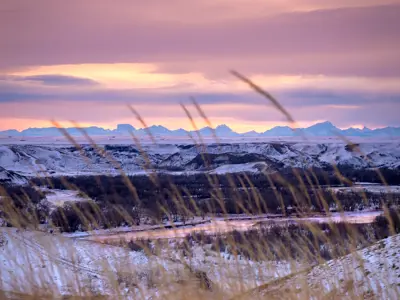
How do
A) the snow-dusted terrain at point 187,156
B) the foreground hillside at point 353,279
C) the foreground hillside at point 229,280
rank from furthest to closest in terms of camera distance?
the snow-dusted terrain at point 187,156
the foreground hillside at point 353,279
the foreground hillside at point 229,280

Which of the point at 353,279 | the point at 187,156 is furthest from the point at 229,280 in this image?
the point at 187,156

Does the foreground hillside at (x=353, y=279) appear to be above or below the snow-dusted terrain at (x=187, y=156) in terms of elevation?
below

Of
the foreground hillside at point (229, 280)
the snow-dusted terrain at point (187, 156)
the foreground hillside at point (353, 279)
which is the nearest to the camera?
the foreground hillside at point (229, 280)

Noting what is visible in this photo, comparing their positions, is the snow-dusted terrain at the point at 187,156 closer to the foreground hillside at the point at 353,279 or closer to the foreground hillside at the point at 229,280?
the foreground hillside at the point at 353,279

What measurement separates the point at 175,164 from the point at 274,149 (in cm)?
1681

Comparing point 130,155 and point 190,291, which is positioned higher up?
point 130,155

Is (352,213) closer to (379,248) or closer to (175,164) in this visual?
(379,248)

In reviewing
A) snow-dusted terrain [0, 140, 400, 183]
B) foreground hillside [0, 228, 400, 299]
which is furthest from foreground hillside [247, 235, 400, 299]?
snow-dusted terrain [0, 140, 400, 183]

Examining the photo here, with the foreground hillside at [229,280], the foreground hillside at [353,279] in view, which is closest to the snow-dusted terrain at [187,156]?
the foreground hillside at [353,279]

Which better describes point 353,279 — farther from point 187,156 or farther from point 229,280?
point 187,156

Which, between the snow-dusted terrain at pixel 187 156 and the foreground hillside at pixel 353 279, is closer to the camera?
the foreground hillside at pixel 353 279

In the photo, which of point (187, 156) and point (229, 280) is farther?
point (187, 156)

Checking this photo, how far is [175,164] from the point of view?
72375 millimetres

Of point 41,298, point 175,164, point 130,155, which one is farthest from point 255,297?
point 130,155
